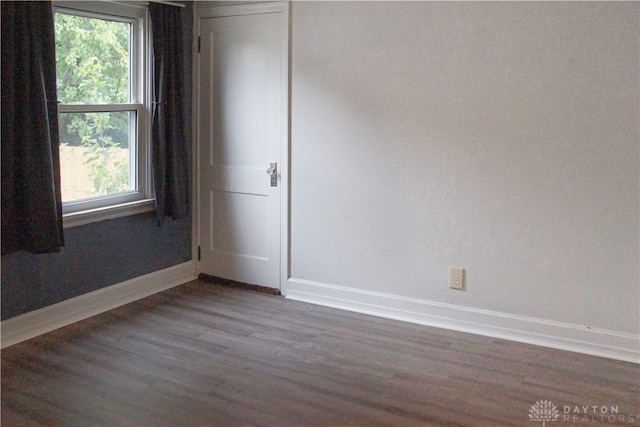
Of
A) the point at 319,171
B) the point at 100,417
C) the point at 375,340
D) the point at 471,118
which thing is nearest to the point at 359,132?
the point at 319,171

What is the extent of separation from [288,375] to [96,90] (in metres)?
2.16

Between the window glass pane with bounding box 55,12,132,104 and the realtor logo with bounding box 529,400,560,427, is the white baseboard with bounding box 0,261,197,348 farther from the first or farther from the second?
the realtor logo with bounding box 529,400,560,427

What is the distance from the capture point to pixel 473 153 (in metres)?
4.08

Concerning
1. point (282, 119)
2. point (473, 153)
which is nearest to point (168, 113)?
point (282, 119)

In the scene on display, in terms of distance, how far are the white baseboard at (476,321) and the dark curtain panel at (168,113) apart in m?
1.04

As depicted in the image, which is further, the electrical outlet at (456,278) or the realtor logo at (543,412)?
the electrical outlet at (456,278)

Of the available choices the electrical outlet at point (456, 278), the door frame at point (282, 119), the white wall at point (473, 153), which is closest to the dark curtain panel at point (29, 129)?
the door frame at point (282, 119)

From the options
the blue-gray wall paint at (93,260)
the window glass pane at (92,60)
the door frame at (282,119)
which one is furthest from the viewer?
the door frame at (282,119)

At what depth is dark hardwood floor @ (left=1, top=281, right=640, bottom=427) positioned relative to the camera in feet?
10.1

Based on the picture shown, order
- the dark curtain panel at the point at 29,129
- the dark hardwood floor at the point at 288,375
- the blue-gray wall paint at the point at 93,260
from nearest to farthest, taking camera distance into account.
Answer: the dark hardwood floor at the point at 288,375
the dark curtain panel at the point at 29,129
the blue-gray wall paint at the point at 93,260

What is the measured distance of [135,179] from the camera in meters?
4.72

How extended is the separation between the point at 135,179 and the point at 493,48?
249 centimetres
